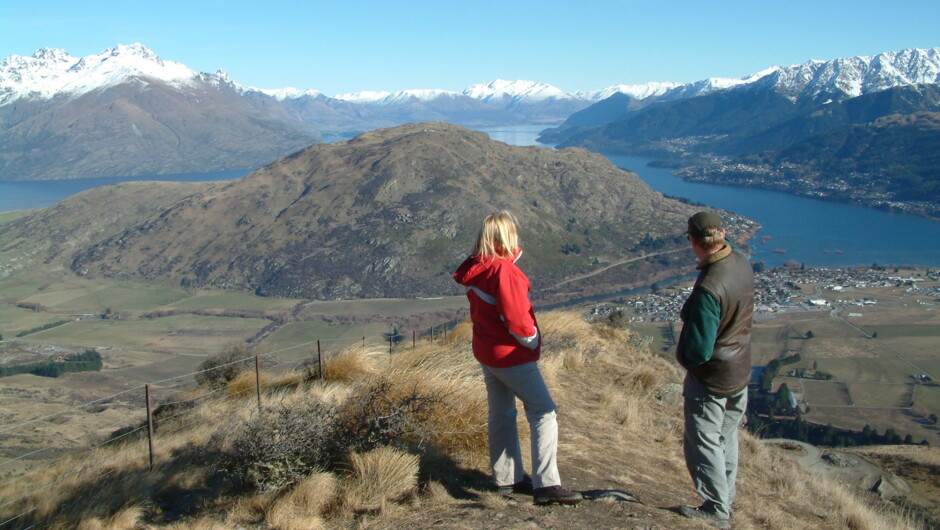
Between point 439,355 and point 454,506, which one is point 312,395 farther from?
point 454,506

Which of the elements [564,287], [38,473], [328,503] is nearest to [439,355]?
[328,503]

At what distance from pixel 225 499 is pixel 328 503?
3.00ft

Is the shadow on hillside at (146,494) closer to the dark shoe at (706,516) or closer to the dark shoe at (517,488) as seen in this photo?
the dark shoe at (517,488)

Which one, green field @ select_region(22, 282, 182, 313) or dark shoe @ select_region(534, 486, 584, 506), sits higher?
dark shoe @ select_region(534, 486, 584, 506)

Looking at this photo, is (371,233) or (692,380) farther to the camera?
(371,233)

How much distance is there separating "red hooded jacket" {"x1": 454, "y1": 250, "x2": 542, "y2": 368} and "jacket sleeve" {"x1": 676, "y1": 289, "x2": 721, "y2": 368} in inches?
37.9

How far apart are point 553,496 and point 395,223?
102 meters

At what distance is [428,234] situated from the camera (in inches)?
3984

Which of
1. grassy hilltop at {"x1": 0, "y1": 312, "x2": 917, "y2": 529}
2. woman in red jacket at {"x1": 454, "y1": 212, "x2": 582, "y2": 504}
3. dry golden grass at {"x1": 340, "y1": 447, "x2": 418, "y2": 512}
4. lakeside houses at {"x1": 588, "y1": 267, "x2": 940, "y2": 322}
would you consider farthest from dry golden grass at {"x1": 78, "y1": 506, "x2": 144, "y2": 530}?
lakeside houses at {"x1": 588, "y1": 267, "x2": 940, "y2": 322}

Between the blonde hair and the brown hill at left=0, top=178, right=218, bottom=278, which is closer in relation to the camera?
the blonde hair

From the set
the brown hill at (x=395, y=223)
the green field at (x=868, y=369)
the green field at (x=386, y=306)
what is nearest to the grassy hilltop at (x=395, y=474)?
the green field at (x=868, y=369)

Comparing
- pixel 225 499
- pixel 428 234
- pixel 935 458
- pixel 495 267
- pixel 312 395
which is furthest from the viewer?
pixel 428 234

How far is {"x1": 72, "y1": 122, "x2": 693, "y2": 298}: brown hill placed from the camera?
9362cm

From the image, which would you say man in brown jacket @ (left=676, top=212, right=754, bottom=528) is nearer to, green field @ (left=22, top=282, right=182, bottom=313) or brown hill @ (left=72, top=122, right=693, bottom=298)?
brown hill @ (left=72, top=122, right=693, bottom=298)
